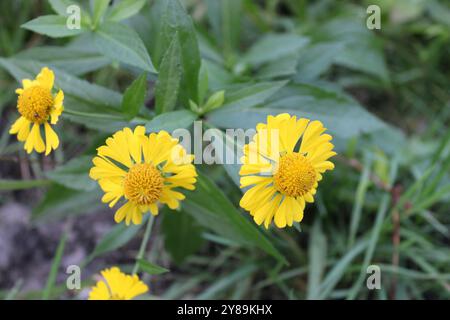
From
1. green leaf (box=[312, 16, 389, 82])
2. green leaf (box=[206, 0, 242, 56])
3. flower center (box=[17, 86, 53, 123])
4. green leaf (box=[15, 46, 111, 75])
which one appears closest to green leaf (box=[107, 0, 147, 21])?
green leaf (box=[15, 46, 111, 75])

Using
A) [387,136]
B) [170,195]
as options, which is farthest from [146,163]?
[387,136]

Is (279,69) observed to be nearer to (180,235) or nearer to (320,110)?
(320,110)

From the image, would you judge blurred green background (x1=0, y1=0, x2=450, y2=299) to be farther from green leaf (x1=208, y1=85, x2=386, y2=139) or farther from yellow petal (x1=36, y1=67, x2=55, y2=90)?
yellow petal (x1=36, y1=67, x2=55, y2=90)

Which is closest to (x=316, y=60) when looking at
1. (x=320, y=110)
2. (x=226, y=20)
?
(x=320, y=110)

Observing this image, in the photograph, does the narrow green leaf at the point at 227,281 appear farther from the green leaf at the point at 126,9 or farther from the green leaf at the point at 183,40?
the green leaf at the point at 126,9

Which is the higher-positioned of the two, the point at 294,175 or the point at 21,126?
the point at 21,126
